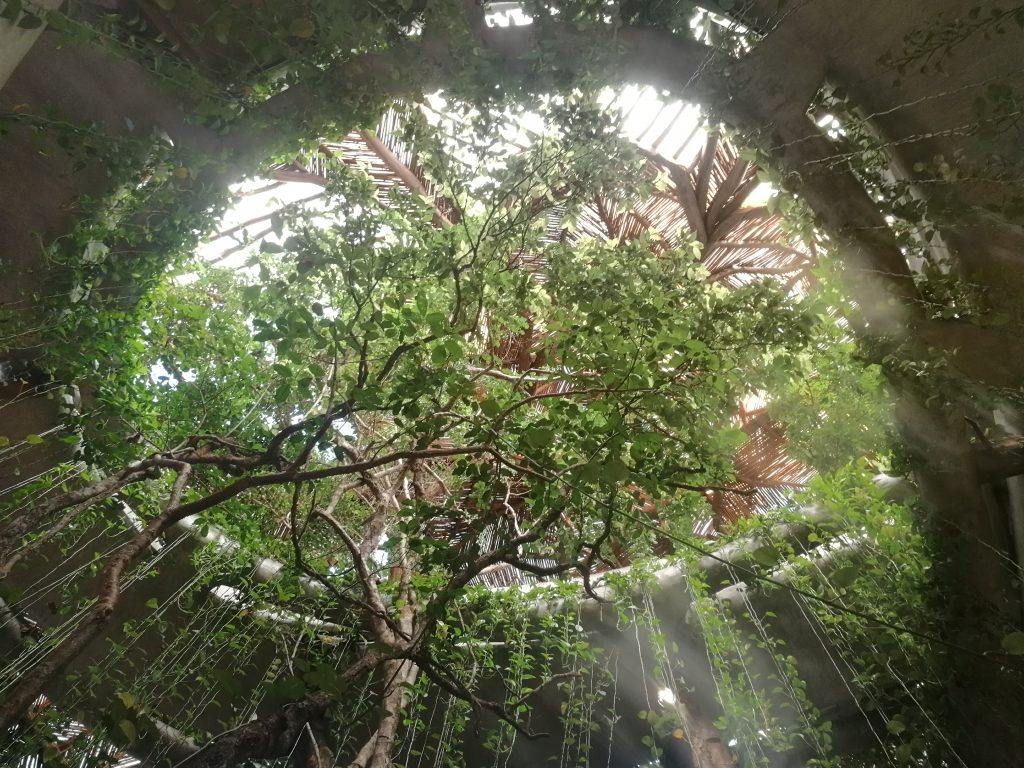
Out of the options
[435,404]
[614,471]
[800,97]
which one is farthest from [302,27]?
[614,471]

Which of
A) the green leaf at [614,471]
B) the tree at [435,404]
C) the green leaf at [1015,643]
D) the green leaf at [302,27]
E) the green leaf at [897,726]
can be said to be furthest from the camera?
the green leaf at [302,27]

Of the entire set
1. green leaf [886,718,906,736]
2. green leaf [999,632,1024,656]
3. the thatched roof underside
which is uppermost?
the thatched roof underside

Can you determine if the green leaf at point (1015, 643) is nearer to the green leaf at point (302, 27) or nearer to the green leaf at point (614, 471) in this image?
the green leaf at point (614, 471)

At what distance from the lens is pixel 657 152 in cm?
526

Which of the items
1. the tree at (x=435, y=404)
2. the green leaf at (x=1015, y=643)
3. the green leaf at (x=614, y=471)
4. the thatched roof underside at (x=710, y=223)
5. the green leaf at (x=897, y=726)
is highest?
the thatched roof underside at (x=710, y=223)

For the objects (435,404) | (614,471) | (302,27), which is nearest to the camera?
(614,471)

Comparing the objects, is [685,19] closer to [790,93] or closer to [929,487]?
[790,93]

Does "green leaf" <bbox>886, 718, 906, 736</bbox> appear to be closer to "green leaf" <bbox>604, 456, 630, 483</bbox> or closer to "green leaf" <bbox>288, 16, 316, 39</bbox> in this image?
"green leaf" <bbox>604, 456, 630, 483</bbox>

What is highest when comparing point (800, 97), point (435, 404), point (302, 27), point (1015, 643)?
point (800, 97)

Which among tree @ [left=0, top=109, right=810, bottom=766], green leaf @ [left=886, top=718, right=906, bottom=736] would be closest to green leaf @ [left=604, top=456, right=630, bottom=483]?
tree @ [left=0, top=109, right=810, bottom=766]

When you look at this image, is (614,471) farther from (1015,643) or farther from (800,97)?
(800,97)

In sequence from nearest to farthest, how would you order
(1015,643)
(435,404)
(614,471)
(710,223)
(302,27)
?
(1015,643), (614,471), (435,404), (302,27), (710,223)

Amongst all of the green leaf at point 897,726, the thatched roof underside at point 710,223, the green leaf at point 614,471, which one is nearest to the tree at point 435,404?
the green leaf at point 614,471

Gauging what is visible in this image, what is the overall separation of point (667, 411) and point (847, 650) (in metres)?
1.76
